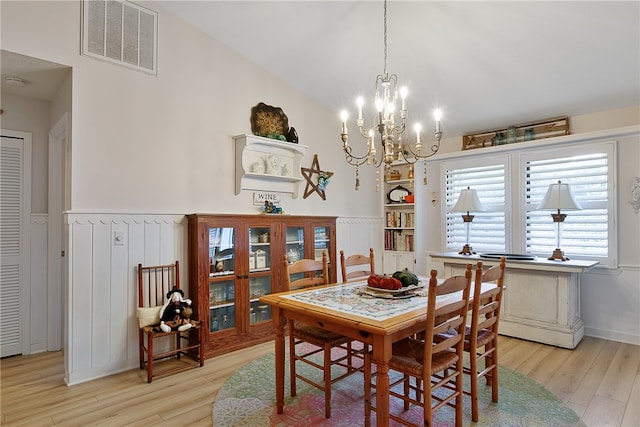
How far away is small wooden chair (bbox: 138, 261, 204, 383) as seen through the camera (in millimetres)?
2998

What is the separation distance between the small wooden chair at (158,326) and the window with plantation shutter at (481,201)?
3.38 metres

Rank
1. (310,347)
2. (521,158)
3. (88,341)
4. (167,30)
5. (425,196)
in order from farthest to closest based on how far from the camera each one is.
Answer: (425,196)
(521,158)
(310,347)
(167,30)
(88,341)

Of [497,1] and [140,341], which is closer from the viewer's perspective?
[497,1]

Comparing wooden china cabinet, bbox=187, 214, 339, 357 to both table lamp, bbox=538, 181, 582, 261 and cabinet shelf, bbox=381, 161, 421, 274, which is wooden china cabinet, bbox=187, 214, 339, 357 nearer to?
cabinet shelf, bbox=381, 161, 421, 274

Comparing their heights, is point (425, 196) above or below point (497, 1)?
below

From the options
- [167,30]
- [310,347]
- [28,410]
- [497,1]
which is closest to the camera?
[28,410]

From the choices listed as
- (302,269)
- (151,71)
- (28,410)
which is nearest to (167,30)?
(151,71)

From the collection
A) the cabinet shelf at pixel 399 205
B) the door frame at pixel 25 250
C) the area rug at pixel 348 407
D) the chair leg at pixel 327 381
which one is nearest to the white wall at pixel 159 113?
the door frame at pixel 25 250

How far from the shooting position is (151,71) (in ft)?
10.8

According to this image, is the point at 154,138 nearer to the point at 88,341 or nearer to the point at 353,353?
the point at 88,341

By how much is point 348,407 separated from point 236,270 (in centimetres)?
167

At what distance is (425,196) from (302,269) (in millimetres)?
2898

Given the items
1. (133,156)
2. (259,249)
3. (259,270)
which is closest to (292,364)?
(259,270)

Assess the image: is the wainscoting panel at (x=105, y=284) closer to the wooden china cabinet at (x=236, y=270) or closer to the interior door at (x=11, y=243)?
the wooden china cabinet at (x=236, y=270)
